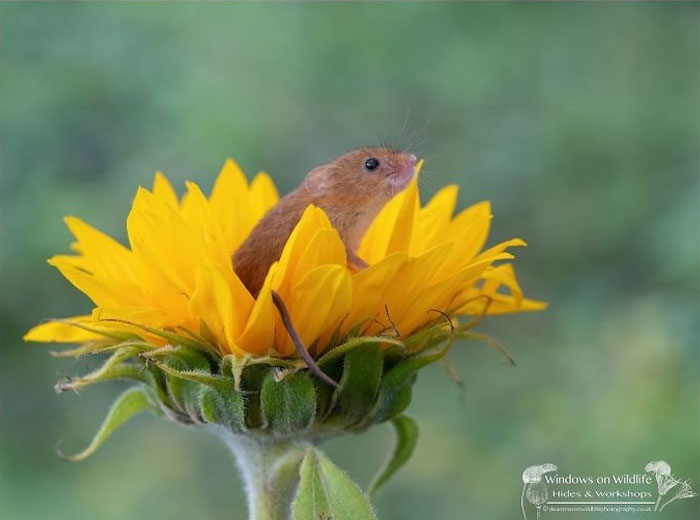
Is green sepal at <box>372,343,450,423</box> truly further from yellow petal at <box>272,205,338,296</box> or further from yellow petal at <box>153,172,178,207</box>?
yellow petal at <box>153,172,178,207</box>

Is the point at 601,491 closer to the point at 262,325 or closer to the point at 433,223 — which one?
the point at 433,223

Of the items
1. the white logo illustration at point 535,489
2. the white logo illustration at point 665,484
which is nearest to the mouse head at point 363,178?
the white logo illustration at point 535,489

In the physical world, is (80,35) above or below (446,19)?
above

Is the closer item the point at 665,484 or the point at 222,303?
the point at 222,303

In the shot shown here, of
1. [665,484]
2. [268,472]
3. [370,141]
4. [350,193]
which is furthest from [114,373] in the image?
[370,141]

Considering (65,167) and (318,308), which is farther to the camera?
(65,167)

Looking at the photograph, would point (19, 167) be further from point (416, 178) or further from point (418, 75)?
point (416, 178)

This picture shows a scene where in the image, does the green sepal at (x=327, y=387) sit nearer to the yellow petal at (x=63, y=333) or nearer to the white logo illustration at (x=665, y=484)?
the yellow petal at (x=63, y=333)

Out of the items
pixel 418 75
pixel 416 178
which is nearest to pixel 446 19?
pixel 418 75
